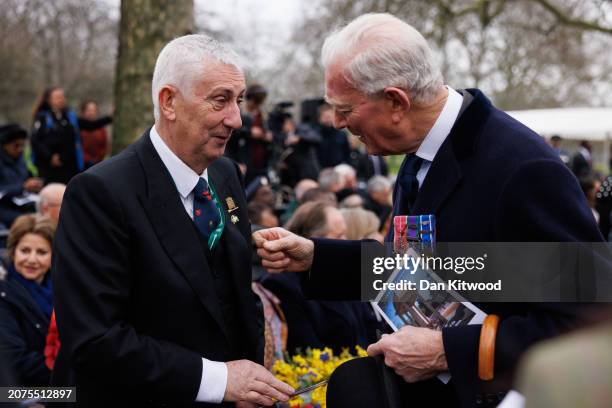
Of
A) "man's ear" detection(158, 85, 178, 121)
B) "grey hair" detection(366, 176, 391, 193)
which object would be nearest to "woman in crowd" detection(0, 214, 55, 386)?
"man's ear" detection(158, 85, 178, 121)

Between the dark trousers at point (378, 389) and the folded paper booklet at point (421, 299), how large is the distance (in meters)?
0.11

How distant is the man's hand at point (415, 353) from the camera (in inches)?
88.9

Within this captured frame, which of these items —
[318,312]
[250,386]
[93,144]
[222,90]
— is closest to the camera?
[250,386]

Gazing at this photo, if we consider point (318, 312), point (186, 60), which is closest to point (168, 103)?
point (186, 60)

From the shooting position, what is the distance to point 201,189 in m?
2.70

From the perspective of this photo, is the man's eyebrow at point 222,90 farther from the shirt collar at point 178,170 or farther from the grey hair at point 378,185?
the grey hair at point 378,185

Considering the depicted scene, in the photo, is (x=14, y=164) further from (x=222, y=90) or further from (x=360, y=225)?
(x=222, y=90)

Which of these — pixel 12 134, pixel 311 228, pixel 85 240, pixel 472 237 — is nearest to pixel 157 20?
pixel 311 228

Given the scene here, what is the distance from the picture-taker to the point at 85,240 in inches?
93.5

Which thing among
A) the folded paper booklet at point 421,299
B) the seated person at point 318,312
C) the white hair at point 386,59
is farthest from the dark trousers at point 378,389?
the seated person at point 318,312

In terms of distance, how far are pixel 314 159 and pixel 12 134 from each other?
3.89 meters

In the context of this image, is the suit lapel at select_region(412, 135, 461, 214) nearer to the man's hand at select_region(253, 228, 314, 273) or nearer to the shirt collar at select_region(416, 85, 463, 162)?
the shirt collar at select_region(416, 85, 463, 162)

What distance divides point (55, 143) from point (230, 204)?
6832 mm

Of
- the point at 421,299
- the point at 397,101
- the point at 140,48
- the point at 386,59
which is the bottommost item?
the point at 421,299
